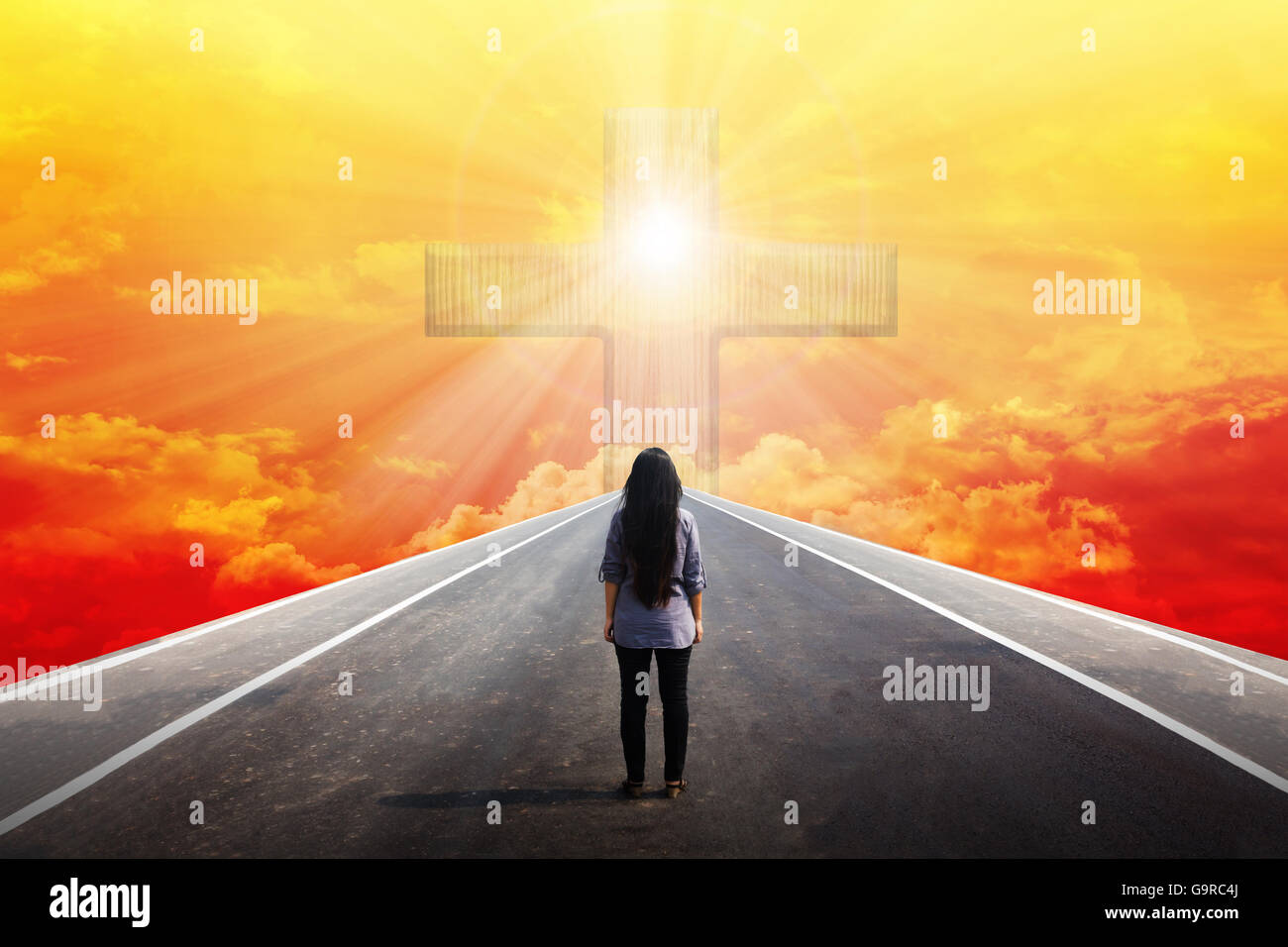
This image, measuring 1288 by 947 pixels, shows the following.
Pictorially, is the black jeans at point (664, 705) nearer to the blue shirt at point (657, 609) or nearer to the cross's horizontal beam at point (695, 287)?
the blue shirt at point (657, 609)

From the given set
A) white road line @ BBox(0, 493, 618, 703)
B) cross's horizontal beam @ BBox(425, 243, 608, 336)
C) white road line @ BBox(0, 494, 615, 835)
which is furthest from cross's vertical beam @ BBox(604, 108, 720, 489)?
white road line @ BBox(0, 494, 615, 835)

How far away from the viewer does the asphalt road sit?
3979 millimetres

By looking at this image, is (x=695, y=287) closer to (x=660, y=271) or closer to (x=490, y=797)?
(x=660, y=271)

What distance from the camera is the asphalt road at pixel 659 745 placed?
157 inches

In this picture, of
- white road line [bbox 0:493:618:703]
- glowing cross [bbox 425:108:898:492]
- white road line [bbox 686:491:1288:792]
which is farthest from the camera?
glowing cross [bbox 425:108:898:492]

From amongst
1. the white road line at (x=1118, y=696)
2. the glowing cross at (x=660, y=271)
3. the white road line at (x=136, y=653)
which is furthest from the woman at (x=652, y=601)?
the glowing cross at (x=660, y=271)

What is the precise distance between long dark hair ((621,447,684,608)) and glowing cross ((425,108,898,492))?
37230 mm

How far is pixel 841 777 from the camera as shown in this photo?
15.0 feet

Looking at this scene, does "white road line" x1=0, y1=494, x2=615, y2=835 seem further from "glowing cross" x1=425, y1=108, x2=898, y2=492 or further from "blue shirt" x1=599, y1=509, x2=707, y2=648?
"glowing cross" x1=425, y1=108, x2=898, y2=492

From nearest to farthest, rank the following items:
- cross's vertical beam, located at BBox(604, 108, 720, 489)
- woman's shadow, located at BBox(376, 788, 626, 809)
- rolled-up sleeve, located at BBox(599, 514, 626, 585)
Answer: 1. woman's shadow, located at BBox(376, 788, 626, 809)
2. rolled-up sleeve, located at BBox(599, 514, 626, 585)
3. cross's vertical beam, located at BBox(604, 108, 720, 489)

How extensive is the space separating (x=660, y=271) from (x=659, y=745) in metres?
38.6
